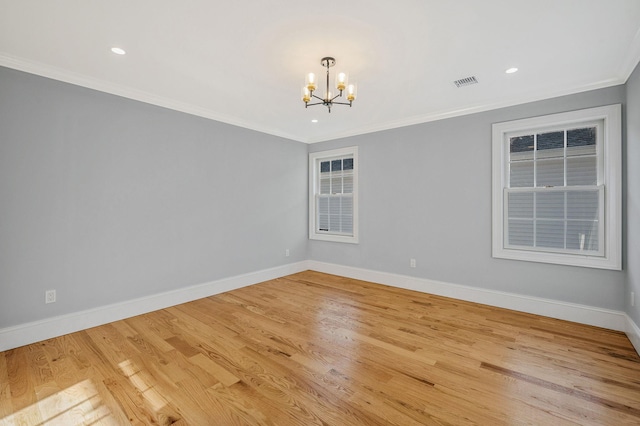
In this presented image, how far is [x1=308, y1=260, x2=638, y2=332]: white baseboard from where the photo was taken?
302cm

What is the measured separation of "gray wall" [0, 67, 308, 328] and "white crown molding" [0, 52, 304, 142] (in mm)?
68

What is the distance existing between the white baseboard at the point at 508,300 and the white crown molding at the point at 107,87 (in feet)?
10.9

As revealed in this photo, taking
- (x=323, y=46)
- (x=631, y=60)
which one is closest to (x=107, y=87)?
(x=323, y=46)

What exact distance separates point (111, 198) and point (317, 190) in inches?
135

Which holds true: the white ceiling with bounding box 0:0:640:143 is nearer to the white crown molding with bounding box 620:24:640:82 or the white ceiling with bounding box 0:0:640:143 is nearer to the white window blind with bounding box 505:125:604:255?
the white crown molding with bounding box 620:24:640:82

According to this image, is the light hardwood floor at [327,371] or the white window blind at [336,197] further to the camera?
the white window blind at [336,197]

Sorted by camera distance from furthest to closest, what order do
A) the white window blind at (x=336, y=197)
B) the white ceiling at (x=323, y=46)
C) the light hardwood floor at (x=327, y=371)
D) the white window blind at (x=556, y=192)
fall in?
the white window blind at (x=336, y=197)
the white window blind at (x=556, y=192)
the white ceiling at (x=323, y=46)
the light hardwood floor at (x=327, y=371)

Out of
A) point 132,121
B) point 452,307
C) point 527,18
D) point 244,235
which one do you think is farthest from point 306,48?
point 452,307

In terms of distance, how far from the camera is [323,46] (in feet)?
7.88

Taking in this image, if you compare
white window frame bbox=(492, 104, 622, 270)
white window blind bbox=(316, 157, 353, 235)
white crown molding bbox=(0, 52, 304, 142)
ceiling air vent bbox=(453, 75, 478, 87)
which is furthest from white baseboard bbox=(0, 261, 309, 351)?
ceiling air vent bbox=(453, 75, 478, 87)

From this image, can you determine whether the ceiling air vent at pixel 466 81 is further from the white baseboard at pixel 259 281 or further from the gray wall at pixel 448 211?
the white baseboard at pixel 259 281

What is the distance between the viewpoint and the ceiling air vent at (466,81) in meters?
2.98

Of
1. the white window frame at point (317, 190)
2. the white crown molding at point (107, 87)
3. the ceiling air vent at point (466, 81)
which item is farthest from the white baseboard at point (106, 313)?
the ceiling air vent at point (466, 81)

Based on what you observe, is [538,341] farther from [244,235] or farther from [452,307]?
[244,235]
